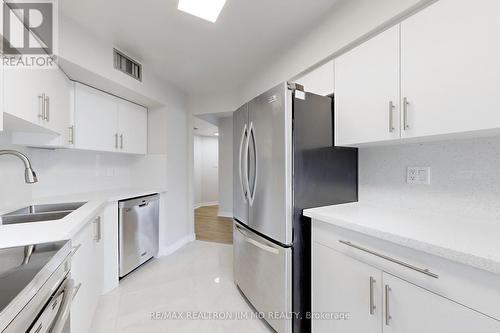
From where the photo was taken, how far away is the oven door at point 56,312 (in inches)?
28.2

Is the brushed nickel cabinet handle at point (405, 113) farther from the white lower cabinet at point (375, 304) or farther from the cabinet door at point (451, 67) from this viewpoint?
the white lower cabinet at point (375, 304)

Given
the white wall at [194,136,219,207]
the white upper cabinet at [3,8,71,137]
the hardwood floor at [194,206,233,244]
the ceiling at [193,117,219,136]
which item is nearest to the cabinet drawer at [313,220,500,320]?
the white upper cabinet at [3,8,71,137]

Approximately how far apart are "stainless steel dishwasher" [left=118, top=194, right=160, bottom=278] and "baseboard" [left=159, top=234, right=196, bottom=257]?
146mm

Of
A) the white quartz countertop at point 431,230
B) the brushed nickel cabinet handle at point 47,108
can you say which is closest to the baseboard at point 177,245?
the brushed nickel cabinet handle at point 47,108

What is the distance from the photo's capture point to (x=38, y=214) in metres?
1.47

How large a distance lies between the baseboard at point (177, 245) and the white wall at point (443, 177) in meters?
2.67

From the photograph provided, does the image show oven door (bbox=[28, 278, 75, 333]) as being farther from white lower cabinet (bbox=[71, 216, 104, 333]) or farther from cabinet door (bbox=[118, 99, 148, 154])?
cabinet door (bbox=[118, 99, 148, 154])

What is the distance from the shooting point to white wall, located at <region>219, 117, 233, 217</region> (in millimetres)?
5074

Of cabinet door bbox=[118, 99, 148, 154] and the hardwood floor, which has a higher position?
cabinet door bbox=[118, 99, 148, 154]

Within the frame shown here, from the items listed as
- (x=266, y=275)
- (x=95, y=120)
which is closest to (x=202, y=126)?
(x=95, y=120)

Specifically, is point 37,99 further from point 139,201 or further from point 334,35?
point 334,35

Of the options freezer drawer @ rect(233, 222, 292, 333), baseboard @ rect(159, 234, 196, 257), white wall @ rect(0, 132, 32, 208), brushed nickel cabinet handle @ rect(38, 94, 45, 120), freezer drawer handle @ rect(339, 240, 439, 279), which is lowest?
baseboard @ rect(159, 234, 196, 257)

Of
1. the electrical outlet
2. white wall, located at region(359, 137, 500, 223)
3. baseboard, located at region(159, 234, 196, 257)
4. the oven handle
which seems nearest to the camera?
the oven handle

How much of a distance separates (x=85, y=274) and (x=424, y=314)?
189cm
